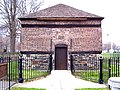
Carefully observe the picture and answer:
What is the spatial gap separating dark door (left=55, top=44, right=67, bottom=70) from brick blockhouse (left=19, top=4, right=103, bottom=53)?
464 millimetres

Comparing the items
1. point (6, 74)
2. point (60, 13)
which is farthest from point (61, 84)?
point (60, 13)

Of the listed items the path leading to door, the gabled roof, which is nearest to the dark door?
the gabled roof

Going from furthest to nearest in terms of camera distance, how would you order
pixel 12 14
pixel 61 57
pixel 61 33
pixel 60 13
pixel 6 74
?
pixel 12 14 < pixel 60 13 < pixel 61 57 < pixel 61 33 < pixel 6 74

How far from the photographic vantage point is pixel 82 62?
81.0 feet

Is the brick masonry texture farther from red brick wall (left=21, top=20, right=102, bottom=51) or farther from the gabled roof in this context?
the gabled roof

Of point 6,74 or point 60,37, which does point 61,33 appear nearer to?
point 60,37

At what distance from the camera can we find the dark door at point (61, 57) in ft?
82.2

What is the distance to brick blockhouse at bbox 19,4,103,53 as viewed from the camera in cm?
2491

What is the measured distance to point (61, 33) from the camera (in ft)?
81.9

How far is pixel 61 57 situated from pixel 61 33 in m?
2.38

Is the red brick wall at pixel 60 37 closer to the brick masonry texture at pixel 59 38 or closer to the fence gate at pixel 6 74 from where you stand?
the brick masonry texture at pixel 59 38

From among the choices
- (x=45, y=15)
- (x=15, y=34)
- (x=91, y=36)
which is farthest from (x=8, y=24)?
(x=91, y=36)

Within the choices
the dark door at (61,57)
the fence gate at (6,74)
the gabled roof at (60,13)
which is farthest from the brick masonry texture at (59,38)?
the fence gate at (6,74)

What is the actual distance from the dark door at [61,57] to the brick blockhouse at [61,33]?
464 millimetres
